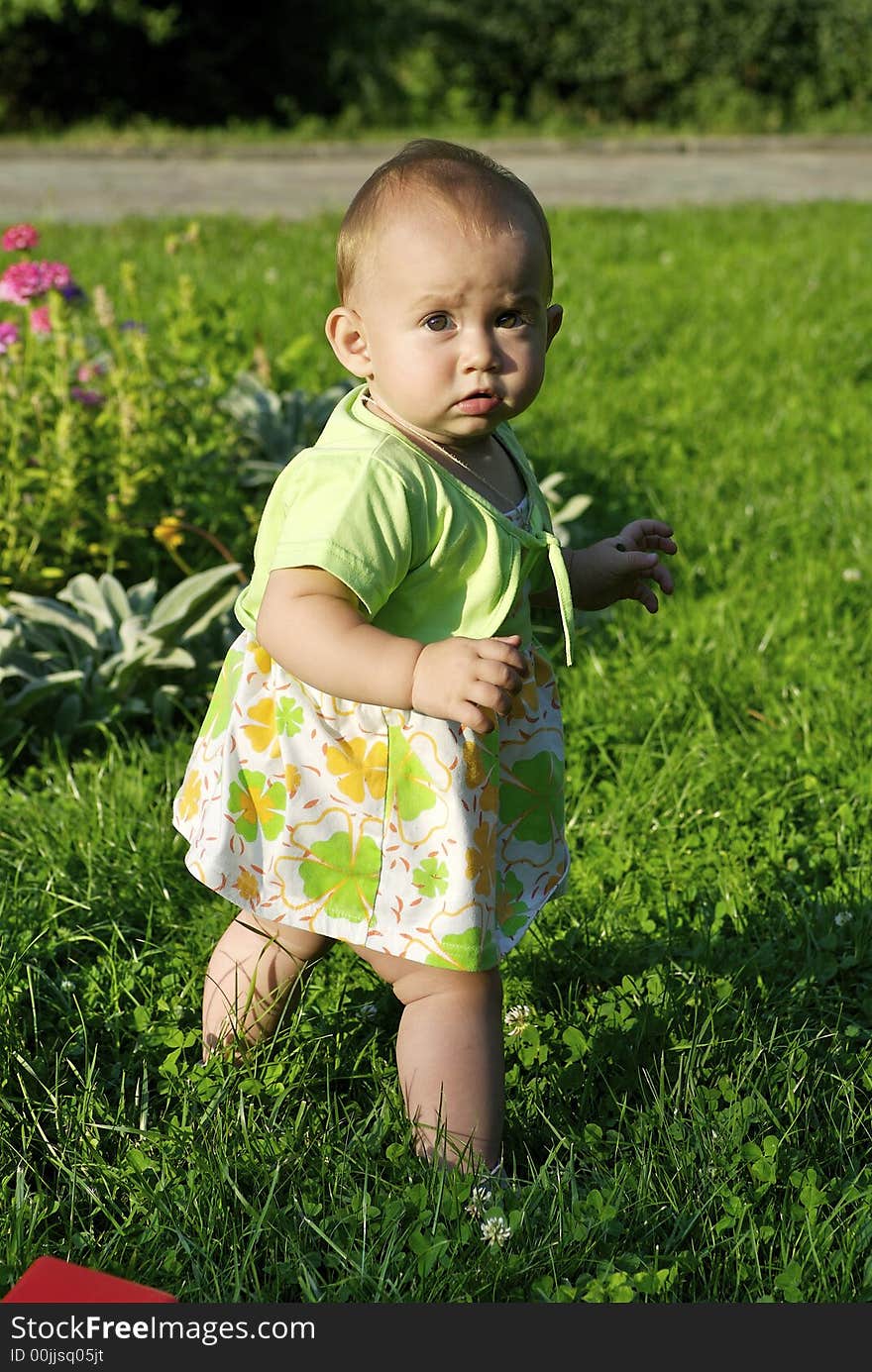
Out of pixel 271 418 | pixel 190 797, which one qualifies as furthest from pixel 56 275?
pixel 190 797

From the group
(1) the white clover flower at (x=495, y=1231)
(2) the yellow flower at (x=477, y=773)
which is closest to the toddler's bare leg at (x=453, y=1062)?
(1) the white clover flower at (x=495, y=1231)

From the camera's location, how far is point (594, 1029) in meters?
2.54

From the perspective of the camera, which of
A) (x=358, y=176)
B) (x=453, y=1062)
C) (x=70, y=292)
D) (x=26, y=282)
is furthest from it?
(x=358, y=176)

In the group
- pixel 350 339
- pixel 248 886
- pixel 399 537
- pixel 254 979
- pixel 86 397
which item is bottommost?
pixel 254 979

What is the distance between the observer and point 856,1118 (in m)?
2.34

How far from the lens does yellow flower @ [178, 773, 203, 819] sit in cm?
234

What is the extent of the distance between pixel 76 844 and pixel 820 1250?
168 cm

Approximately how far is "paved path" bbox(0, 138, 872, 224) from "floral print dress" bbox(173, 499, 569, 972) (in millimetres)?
8964

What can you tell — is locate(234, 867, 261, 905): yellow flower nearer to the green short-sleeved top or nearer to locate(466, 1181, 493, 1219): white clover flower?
the green short-sleeved top

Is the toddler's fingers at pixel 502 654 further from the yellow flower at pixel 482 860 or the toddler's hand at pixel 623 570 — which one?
the toddler's hand at pixel 623 570

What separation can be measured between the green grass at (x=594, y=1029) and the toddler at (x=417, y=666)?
175 millimetres

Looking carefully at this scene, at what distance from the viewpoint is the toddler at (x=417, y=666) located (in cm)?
194

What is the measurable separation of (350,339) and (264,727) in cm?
58

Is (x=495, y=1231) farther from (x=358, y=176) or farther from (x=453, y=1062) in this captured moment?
(x=358, y=176)
